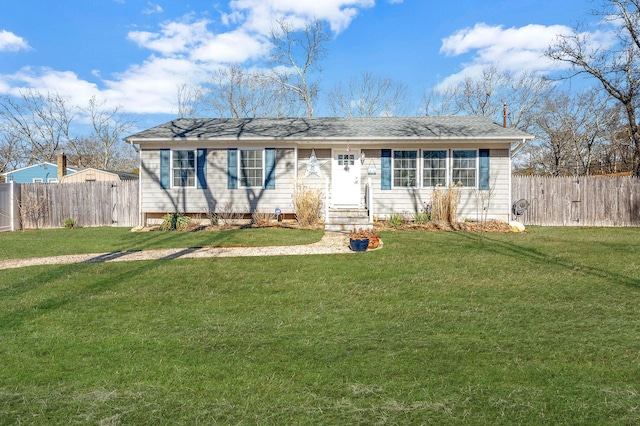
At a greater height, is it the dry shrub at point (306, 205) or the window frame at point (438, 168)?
the window frame at point (438, 168)

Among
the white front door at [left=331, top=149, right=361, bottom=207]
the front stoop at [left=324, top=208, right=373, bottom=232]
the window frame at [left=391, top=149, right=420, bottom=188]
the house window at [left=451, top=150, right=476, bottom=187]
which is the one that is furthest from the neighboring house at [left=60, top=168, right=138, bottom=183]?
the house window at [left=451, top=150, right=476, bottom=187]

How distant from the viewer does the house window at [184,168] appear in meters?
13.3

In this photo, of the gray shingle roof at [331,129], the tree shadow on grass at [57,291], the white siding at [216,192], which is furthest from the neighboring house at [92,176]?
the tree shadow on grass at [57,291]

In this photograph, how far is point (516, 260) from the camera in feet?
23.0

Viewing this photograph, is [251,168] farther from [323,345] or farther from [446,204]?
[323,345]

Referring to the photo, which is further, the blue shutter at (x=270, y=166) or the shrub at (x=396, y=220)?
the blue shutter at (x=270, y=166)

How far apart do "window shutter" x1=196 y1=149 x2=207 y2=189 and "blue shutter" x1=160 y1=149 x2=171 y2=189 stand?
3.28ft

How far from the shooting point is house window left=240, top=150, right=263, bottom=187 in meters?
13.2

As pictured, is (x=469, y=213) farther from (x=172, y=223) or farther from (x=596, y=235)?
(x=172, y=223)

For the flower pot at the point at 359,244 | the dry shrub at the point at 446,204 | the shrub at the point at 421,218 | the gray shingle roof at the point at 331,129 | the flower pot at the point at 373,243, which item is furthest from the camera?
the gray shingle roof at the point at 331,129

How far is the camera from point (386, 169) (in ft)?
43.3

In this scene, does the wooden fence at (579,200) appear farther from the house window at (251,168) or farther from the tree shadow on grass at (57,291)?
the tree shadow on grass at (57,291)

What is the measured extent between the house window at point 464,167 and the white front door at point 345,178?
329 centimetres

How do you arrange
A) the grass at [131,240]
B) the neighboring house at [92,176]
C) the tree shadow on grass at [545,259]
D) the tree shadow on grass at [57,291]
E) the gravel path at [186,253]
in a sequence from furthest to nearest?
the neighboring house at [92,176]
the grass at [131,240]
the gravel path at [186,253]
the tree shadow on grass at [545,259]
the tree shadow on grass at [57,291]
